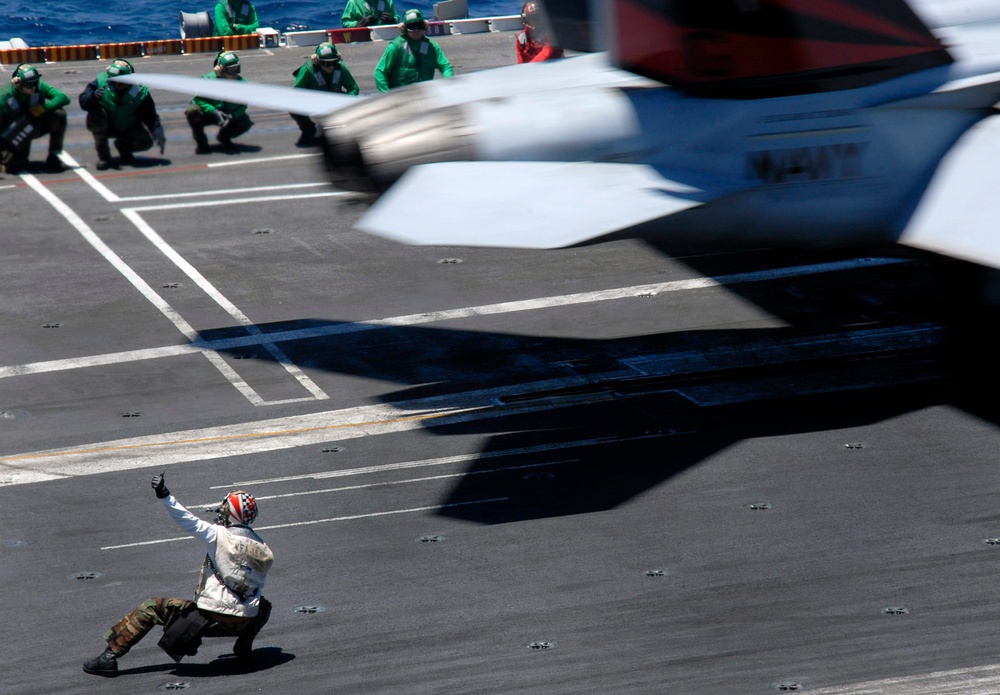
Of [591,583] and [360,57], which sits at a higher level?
[360,57]

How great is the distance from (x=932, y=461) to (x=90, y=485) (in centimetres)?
990

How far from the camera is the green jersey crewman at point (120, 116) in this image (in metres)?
28.2

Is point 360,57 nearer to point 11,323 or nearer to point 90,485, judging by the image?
point 11,323

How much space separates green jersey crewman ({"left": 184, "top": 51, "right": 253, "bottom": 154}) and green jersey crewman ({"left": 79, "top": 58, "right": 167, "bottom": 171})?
1.05m

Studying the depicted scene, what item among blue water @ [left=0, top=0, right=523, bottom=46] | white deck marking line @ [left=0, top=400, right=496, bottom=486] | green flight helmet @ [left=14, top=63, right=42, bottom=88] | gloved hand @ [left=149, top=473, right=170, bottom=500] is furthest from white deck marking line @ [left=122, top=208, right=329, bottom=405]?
blue water @ [left=0, top=0, right=523, bottom=46]

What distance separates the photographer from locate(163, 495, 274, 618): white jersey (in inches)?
441

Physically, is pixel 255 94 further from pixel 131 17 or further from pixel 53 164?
pixel 131 17

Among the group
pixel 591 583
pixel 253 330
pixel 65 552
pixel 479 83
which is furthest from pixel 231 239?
pixel 591 583

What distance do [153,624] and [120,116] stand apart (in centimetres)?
1958

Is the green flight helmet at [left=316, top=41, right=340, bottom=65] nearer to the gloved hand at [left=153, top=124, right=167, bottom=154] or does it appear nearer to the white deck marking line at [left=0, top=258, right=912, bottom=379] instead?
the gloved hand at [left=153, top=124, right=167, bottom=154]

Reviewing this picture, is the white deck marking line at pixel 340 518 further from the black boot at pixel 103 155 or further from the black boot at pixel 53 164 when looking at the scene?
the black boot at pixel 53 164

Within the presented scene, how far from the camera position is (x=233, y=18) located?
4075cm

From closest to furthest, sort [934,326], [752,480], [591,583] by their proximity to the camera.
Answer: [591,583]
[752,480]
[934,326]

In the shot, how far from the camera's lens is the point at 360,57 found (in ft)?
124
